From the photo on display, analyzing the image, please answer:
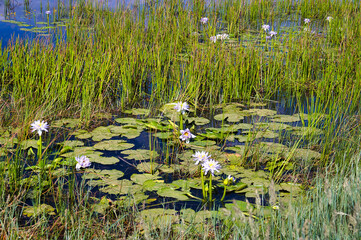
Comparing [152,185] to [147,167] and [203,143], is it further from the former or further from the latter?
[203,143]

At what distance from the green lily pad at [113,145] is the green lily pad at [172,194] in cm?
66

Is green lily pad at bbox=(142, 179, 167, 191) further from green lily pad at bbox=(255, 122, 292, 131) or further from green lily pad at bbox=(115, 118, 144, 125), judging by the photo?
green lily pad at bbox=(255, 122, 292, 131)

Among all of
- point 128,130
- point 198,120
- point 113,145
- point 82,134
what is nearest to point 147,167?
point 113,145

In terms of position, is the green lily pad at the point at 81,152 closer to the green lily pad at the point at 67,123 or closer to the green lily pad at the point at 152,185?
the green lily pad at the point at 67,123

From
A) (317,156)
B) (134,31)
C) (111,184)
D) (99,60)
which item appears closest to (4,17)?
(134,31)

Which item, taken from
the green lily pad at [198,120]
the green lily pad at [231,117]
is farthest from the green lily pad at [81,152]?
the green lily pad at [231,117]

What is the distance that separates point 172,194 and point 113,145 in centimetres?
80

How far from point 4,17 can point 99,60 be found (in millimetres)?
4006

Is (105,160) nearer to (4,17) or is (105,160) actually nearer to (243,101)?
(243,101)

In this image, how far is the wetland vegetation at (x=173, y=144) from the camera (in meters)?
1.73

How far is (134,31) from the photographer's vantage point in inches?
176

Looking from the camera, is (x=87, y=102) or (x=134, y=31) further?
(x=134, y=31)

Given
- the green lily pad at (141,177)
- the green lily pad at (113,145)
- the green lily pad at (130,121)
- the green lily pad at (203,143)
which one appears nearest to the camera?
the green lily pad at (141,177)

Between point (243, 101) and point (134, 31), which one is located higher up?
point (134, 31)
